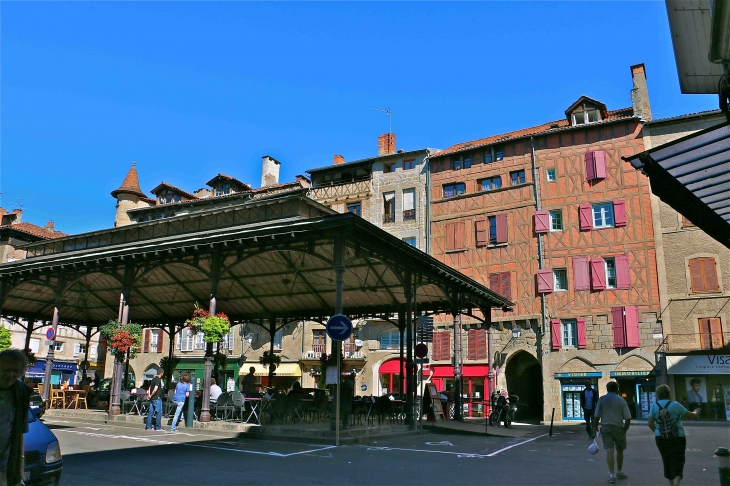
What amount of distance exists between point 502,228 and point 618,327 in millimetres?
7624

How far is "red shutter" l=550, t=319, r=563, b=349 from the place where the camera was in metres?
29.6

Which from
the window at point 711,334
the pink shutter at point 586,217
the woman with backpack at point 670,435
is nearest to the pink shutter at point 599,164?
the pink shutter at point 586,217

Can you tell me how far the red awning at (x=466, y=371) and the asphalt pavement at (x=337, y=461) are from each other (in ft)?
60.2

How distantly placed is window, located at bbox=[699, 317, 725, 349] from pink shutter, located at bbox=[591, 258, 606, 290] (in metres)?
4.38

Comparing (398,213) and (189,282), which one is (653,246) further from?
(189,282)

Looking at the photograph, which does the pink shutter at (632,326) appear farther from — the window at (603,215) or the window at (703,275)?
the window at (603,215)

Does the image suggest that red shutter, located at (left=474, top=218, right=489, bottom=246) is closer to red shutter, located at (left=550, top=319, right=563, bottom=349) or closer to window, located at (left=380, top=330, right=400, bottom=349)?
red shutter, located at (left=550, top=319, right=563, bottom=349)

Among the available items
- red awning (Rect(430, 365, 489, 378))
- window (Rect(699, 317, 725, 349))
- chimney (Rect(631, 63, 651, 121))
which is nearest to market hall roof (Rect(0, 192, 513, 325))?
window (Rect(699, 317, 725, 349))

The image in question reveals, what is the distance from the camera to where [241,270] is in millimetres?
19156

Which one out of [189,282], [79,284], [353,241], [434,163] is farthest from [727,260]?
[79,284]

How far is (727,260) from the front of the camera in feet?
87.8

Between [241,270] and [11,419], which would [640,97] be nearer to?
[241,270]

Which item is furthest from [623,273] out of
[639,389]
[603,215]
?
[639,389]

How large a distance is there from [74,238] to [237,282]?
6.74 meters
